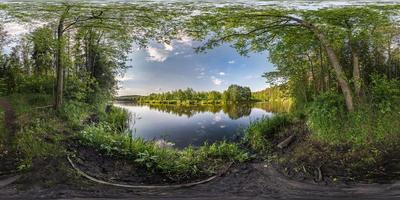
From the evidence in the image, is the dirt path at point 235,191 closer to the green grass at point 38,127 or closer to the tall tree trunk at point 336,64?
the green grass at point 38,127

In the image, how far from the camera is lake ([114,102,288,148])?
3020 mm

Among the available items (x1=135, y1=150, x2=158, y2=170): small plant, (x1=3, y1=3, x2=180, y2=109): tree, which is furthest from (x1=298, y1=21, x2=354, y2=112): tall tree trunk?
(x1=135, y1=150, x2=158, y2=170): small plant

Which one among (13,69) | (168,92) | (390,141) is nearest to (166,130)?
(168,92)

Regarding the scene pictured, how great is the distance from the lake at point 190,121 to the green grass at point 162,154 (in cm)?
6

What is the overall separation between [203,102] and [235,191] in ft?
2.30

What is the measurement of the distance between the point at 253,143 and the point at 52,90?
159cm

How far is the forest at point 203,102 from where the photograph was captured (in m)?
2.94

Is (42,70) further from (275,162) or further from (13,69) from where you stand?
(275,162)

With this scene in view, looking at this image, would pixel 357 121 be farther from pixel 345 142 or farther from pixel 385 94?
pixel 385 94

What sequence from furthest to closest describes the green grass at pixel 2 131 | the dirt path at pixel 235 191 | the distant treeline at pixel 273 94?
the distant treeline at pixel 273 94 < the green grass at pixel 2 131 < the dirt path at pixel 235 191

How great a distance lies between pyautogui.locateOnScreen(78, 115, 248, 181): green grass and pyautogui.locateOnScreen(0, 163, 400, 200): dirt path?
0.12 metres

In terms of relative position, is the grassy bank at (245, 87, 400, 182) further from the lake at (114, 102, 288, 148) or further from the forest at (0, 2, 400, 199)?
the lake at (114, 102, 288, 148)

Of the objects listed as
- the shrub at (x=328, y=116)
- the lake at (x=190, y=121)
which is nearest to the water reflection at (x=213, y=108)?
the lake at (x=190, y=121)

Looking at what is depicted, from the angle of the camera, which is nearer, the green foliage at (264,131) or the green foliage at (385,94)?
the green foliage at (385,94)
